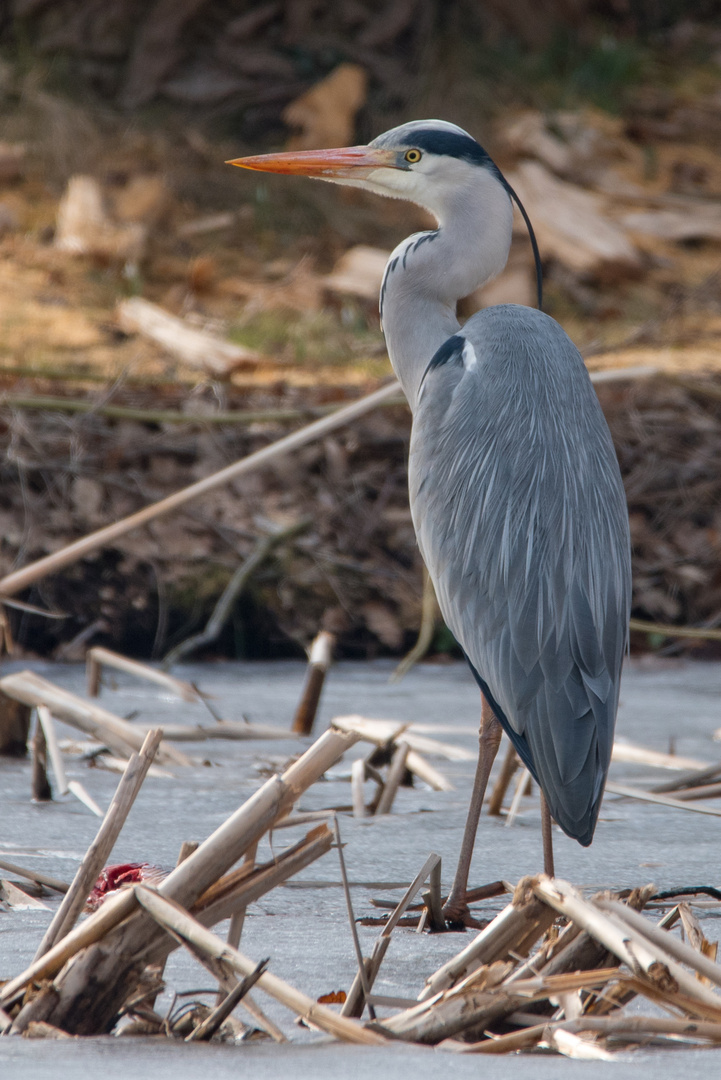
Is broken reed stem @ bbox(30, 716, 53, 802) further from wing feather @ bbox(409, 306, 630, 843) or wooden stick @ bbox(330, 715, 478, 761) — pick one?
wing feather @ bbox(409, 306, 630, 843)

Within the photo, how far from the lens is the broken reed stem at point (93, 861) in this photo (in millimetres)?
1353

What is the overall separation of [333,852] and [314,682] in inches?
33.8

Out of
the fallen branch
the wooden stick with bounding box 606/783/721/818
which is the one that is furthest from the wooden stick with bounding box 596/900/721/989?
the fallen branch

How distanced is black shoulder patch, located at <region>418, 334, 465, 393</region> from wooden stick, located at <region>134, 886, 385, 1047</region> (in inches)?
62.6

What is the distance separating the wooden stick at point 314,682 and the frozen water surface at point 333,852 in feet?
0.40

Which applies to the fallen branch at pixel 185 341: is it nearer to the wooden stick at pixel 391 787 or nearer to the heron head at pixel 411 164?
the heron head at pixel 411 164

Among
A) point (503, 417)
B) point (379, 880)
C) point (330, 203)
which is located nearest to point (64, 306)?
point (330, 203)

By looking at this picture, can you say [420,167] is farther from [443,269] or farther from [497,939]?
[497,939]

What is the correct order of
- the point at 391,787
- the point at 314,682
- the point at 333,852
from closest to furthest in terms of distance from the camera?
the point at 333,852 → the point at 391,787 → the point at 314,682

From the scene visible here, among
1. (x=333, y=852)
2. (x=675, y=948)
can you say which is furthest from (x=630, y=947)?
(x=333, y=852)

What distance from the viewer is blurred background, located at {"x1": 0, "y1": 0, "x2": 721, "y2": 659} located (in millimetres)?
5016

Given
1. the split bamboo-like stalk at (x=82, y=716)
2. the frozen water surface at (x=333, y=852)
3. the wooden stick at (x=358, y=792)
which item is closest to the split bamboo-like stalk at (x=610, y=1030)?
the frozen water surface at (x=333, y=852)

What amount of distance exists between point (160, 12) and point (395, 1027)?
9.97 metres

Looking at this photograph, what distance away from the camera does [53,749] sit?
255 cm
